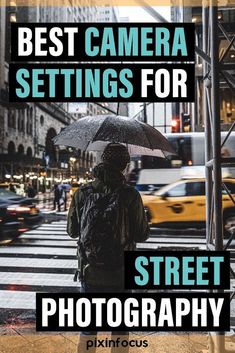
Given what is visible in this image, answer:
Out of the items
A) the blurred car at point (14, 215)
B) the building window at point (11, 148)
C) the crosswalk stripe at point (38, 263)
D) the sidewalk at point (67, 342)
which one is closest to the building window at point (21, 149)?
the building window at point (11, 148)

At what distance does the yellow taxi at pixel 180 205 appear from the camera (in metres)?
12.6

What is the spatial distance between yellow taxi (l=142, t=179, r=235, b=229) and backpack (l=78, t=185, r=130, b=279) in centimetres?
986

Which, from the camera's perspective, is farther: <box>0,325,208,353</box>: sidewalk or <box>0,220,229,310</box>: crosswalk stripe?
<box>0,220,229,310</box>: crosswalk stripe

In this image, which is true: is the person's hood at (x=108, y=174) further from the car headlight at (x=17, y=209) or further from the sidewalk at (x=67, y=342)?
the car headlight at (x=17, y=209)

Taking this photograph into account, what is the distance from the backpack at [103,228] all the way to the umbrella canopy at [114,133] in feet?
2.55

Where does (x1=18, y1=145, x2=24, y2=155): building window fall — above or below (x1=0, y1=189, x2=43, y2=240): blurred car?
above

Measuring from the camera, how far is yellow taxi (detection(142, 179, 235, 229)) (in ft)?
41.2

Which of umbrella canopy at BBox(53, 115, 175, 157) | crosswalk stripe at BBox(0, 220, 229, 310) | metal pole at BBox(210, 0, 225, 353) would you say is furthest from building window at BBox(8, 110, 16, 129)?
metal pole at BBox(210, 0, 225, 353)

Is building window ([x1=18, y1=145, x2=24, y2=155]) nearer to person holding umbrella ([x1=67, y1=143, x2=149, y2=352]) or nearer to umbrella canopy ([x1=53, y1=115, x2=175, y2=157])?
umbrella canopy ([x1=53, y1=115, x2=175, y2=157])

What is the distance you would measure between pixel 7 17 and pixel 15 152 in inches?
479

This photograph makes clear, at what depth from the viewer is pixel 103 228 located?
2.84 meters

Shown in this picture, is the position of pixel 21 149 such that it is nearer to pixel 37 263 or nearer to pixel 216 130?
pixel 37 263

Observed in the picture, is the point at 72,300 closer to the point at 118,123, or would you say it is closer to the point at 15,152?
the point at 118,123

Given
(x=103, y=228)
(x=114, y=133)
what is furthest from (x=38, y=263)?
(x=103, y=228)
